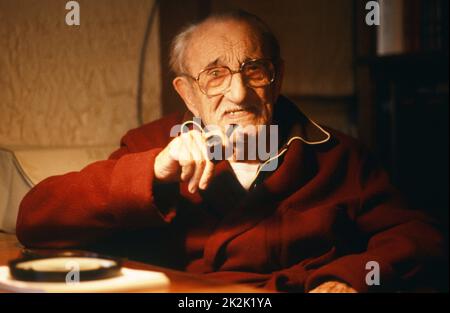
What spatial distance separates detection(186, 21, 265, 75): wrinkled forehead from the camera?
4.50 ft

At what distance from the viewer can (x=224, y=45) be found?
1.38m

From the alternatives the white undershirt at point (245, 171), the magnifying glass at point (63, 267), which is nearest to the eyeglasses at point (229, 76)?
the white undershirt at point (245, 171)

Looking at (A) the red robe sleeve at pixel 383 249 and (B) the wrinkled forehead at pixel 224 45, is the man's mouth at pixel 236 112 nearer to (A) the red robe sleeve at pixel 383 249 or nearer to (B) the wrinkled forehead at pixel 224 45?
(B) the wrinkled forehead at pixel 224 45

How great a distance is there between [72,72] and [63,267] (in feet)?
2.68

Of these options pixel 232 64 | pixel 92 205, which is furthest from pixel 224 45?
pixel 92 205

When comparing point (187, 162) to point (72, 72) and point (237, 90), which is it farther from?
point (72, 72)

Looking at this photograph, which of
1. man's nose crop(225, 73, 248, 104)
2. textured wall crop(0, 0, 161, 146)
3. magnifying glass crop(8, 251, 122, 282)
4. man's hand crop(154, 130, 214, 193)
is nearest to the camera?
magnifying glass crop(8, 251, 122, 282)

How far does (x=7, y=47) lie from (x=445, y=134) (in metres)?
1.09

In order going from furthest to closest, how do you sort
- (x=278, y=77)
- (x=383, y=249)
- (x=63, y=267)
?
(x=278, y=77)
(x=383, y=249)
(x=63, y=267)

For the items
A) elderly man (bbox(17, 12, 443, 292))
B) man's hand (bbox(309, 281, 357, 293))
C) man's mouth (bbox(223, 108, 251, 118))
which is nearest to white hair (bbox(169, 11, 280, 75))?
elderly man (bbox(17, 12, 443, 292))

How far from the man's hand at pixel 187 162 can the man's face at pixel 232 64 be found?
0.26 metres

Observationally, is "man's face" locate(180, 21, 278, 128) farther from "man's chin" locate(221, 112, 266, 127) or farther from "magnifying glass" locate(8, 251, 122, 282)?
"magnifying glass" locate(8, 251, 122, 282)

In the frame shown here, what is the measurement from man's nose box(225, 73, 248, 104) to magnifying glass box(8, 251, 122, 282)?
0.61m
